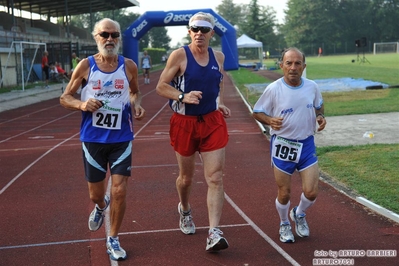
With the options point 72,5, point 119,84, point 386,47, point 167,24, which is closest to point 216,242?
point 119,84

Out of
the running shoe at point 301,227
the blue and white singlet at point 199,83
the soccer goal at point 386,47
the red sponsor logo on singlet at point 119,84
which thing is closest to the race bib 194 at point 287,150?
the running shoe at point 301,227

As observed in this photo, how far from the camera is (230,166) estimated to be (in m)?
9.20

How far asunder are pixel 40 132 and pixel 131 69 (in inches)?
398

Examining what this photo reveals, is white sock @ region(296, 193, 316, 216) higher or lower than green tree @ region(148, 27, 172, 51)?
lower

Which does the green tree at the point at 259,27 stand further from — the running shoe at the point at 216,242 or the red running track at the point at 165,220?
the running shoe at the point at 216,242

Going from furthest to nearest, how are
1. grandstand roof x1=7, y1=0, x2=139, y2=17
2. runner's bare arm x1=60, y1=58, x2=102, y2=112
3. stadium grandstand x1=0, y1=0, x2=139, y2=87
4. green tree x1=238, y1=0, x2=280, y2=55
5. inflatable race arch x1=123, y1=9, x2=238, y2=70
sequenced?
green tree x1=238, y1=0, x2=280, y2=55 → grandstand roof x1=7, y1=0, x2=139, y2=17 → inflatable race arch x1=123, y1=9, x2=238, y2=70 → stadium grandstand x1=0, y1=0, x2=139, y2=87 → runner's bare arm x1=60, y1=58, x2=102, y2=112

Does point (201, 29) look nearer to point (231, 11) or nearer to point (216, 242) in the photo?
point (216, 242)

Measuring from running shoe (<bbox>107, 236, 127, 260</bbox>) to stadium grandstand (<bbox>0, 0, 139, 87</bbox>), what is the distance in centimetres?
2333

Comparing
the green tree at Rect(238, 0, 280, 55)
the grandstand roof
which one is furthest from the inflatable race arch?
the green tree at Rect(238, 0, 280, 55)

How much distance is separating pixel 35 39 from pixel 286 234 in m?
34.0

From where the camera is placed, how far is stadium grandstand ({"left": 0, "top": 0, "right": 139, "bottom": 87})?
99.8ft

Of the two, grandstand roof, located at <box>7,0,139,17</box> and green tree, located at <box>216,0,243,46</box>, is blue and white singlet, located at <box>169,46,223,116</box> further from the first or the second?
green tree, located at <box>216,0,243,46</box>

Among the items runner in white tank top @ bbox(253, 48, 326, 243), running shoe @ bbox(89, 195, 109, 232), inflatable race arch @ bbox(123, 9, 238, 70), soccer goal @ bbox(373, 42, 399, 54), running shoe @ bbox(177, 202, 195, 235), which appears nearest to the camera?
runner in white tank top @ bbox(253, 48, 326, 243)

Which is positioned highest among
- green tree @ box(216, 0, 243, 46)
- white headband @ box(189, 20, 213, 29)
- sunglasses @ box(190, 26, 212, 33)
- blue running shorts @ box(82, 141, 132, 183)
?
green tree @ box(216, 0, 243, 46)
